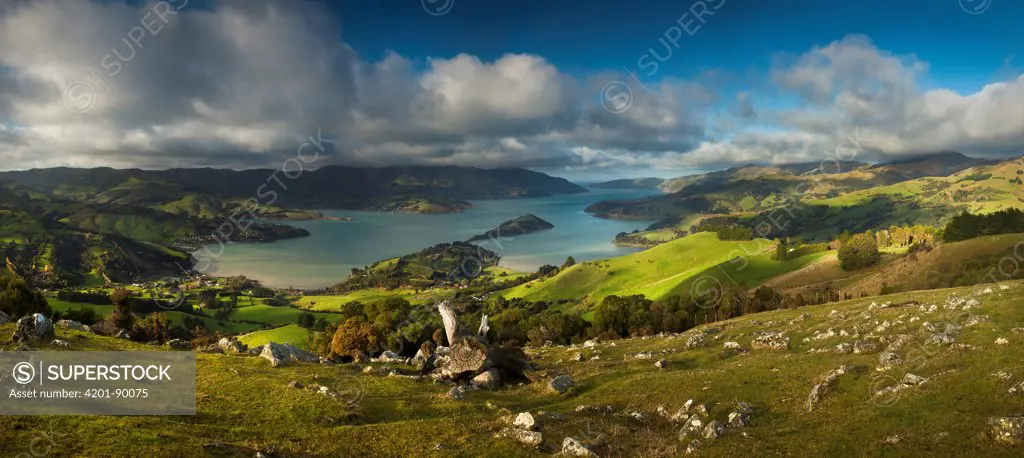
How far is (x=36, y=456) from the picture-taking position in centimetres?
1260

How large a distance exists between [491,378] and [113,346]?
23384 mm

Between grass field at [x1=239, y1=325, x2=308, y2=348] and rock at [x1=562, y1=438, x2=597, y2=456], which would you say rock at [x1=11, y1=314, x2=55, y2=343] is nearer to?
rock at [x1=562, y1=438, x2=597, y2=456]

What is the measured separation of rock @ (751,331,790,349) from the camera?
33938 millimetres

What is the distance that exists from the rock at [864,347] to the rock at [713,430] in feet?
50.7

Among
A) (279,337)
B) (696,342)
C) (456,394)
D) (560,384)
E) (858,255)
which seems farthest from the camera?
(858,255)

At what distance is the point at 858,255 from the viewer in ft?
467

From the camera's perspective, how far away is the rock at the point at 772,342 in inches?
1336

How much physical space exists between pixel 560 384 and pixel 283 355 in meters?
18.9

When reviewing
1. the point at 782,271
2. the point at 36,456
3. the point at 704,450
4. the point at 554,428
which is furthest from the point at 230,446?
the point at 782,271

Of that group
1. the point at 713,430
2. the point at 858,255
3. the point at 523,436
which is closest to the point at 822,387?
the point at 713,430

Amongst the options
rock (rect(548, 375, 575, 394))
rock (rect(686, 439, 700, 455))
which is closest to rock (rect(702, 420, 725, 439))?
rock (rect(686, 439, 700, 455))

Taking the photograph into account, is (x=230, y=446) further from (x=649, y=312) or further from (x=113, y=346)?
(x=649, y=312)

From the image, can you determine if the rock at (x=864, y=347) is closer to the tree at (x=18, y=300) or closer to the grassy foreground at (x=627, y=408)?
the grassy foreground at (x=627, y=408)

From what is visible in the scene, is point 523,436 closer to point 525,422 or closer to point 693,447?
point 525,422
